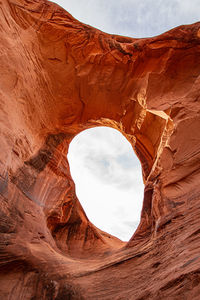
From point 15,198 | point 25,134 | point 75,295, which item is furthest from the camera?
point 25,134

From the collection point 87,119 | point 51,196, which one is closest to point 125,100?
point 87,119

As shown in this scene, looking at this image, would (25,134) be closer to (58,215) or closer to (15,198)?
(15,198)

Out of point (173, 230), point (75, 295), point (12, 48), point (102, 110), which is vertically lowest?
point (75, 295)

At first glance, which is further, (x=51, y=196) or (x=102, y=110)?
(x=102, y=110)

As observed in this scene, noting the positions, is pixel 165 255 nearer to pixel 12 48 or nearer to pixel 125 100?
pixel 125 100

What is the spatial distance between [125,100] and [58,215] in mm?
4293

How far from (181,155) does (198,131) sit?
593 millimetres

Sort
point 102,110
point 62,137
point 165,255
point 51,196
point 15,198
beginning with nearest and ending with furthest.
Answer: point 165,255 → point 15,198 → point 51,196 → point 62,137 → point 102,110

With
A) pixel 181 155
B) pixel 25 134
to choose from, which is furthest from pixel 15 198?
pixel 181 155

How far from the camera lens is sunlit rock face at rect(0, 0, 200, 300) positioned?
379 centimetres

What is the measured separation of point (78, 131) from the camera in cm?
833

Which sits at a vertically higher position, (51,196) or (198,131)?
(198,131)

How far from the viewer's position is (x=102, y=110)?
310 inches

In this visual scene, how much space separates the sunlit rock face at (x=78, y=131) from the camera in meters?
3.79
